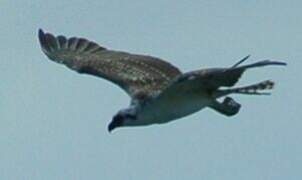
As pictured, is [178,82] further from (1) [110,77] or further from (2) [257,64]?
(1) [110,77]

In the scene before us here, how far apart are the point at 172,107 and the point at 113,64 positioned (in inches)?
157

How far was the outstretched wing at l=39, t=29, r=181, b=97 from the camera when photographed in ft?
77.6

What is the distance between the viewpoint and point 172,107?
21.5 meters

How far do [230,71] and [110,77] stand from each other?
4907 millimetres

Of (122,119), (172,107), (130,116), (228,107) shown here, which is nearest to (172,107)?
(172,107)

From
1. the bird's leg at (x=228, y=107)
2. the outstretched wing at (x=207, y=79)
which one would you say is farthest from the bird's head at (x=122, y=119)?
the bird's leg at (x=228, y=107)

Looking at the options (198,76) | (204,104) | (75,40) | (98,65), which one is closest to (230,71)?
(198,76)

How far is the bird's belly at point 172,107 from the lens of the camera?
21328 mm

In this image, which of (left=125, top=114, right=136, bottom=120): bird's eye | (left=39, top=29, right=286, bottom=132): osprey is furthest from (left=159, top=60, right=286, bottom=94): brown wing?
(left=125, top=114, right=136, bottom=120): bird's eye

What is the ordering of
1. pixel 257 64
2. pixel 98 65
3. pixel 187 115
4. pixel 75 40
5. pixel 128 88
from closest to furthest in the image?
pixel 257 64 → pixel 187 115 → pixel 128 88 → pixel 98 65 → pixel 75 40

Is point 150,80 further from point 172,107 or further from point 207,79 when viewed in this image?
point 207,79

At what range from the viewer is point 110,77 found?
80.5ft

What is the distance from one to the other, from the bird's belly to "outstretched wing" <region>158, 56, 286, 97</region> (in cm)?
23

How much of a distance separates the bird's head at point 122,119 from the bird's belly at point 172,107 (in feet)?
1.17
